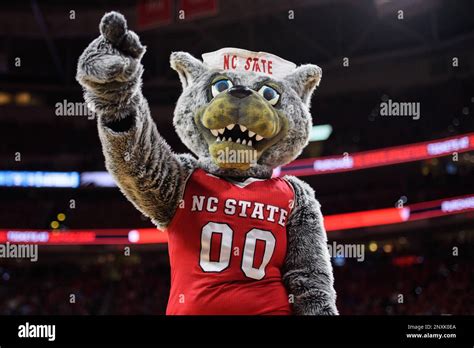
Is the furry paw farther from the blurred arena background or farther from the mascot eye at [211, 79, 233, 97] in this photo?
the blurred arena background

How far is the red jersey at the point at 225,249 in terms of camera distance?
1896 millimetres

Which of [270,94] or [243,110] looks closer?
[243,110]

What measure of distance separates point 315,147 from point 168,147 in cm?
298

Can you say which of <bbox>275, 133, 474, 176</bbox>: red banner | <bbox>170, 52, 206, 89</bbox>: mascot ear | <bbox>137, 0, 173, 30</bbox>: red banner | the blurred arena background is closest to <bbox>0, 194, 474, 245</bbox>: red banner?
the blurred arena background

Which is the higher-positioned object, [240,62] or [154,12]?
[154,12]

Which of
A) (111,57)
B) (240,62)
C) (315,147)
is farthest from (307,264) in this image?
(315,147)

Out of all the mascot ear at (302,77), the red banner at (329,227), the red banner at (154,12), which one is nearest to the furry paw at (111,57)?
the mascot ear at (302,77)

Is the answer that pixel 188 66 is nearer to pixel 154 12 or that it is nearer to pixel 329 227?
pixel 154 12

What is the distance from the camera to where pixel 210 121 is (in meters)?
1.92

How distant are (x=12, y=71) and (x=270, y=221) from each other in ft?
14.6

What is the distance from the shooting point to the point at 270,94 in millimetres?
2016

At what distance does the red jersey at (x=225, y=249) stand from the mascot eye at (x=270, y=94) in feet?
0.85

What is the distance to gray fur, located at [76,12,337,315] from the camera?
167 cm

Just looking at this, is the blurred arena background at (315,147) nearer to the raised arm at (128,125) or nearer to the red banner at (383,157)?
the red banner at (383,157)
